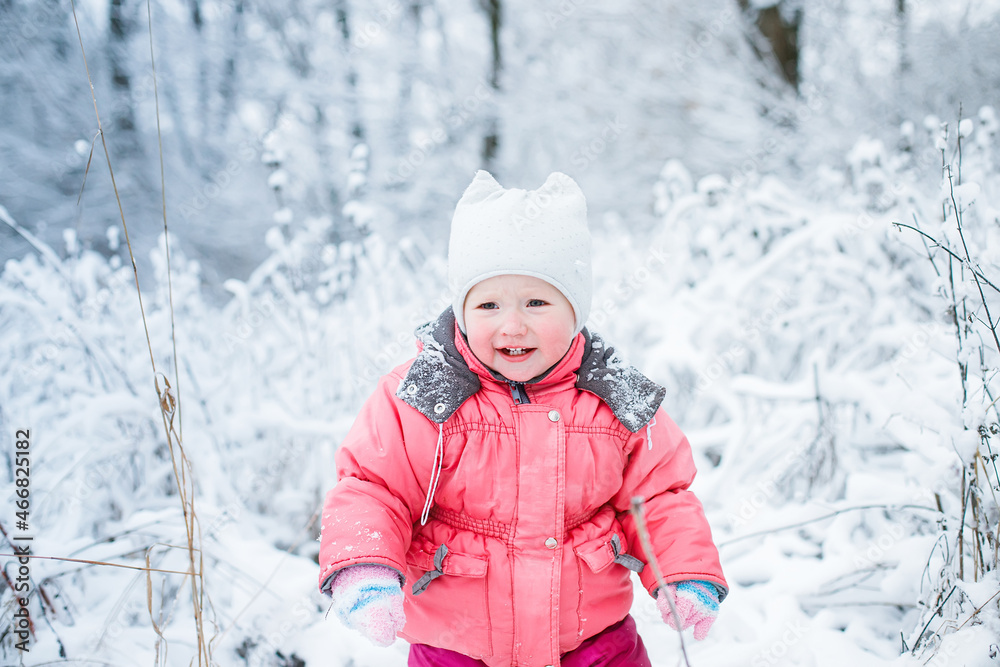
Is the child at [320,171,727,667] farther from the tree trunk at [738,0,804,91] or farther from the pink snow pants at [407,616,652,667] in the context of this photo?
the tree trunk at [738,0,804,91]

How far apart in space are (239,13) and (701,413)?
7.92 metres

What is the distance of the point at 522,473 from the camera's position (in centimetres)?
126

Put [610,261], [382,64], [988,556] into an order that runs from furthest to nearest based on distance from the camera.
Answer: [382,64] → [610,261] → [988,556]

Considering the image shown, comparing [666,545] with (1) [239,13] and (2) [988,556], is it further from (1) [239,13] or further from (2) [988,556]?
(1) [239,13]

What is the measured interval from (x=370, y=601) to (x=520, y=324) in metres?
0.64

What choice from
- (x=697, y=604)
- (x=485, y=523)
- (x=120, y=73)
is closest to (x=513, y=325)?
(x=485, y=523)

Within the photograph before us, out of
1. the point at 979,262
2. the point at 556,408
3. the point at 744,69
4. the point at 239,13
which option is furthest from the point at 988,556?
the point at 239,13

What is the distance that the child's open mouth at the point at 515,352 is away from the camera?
130cm

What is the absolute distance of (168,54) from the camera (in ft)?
22.3

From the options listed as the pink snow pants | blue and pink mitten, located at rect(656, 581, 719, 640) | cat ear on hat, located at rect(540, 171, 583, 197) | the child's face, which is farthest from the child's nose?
the pink snow pants

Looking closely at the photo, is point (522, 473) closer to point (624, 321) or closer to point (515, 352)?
point (515, 352)

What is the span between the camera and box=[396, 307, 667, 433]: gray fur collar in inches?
50.2

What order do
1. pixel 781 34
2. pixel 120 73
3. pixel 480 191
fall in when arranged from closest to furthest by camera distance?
pixel 480 191, pixel 120 73, pixel 781 34

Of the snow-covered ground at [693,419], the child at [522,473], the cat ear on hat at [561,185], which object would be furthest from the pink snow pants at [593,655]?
the cat ear on hat at [561,185]
